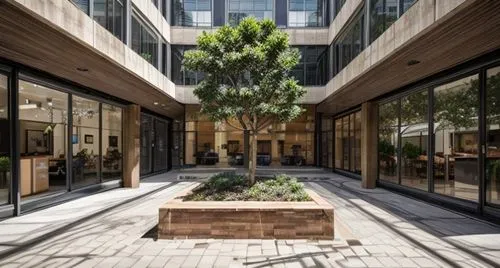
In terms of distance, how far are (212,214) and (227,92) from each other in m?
3.26

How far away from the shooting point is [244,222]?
6.48m

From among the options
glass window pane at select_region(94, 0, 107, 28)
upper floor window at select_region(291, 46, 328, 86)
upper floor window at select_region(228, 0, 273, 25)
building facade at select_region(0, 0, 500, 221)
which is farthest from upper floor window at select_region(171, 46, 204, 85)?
glass window pane at select_region(94, 0, 107, 28)

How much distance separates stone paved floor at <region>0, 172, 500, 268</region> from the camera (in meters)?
5.44

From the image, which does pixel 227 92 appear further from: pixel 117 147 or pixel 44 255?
pixel 117 147

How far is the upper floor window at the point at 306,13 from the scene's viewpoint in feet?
72.2

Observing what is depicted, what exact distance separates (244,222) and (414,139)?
27.2 feet

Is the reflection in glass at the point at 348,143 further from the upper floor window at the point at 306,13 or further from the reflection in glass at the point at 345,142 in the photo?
the upper floor window at the point at 306,13

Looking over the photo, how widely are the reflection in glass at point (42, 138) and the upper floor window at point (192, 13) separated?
12.3 meters

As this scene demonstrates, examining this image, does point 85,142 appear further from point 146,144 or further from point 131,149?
point 146,144

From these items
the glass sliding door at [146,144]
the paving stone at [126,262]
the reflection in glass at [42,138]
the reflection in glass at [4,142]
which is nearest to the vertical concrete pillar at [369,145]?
the paving stone at [126,262]

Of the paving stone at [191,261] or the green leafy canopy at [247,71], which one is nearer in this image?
the paving stone at [191,261]

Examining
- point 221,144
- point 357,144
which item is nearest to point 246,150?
point 221,144

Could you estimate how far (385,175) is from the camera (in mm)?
14133

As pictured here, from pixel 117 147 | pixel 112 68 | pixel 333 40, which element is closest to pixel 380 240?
pixel 112 68
